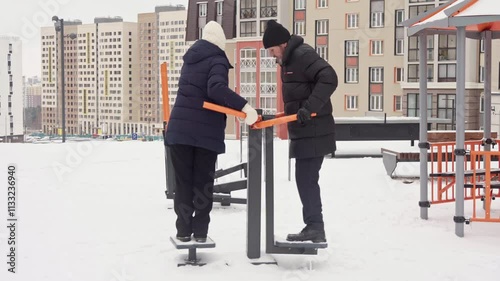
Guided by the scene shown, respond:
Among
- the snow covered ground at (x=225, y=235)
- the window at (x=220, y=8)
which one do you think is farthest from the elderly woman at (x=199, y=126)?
the window at (x=220, y=8)

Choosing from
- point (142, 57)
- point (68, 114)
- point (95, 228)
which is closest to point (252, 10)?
point (95, 228)

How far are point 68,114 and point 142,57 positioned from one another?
2625cm

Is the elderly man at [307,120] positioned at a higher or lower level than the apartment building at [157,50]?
lower

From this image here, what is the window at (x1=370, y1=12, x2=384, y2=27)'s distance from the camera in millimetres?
41969

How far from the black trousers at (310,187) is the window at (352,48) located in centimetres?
3732

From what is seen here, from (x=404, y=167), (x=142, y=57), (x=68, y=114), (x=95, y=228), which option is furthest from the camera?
(x=68, y=114)

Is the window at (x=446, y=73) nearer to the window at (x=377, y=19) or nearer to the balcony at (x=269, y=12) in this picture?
the window at (x=377, y=19)

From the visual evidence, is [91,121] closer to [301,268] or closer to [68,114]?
[68,114]

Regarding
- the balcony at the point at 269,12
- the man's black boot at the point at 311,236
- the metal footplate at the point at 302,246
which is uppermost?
the balcony at the point at 269,12

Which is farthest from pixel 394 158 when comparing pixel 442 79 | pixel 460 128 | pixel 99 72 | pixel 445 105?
pixel 99 72

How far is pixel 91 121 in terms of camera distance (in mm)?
101062

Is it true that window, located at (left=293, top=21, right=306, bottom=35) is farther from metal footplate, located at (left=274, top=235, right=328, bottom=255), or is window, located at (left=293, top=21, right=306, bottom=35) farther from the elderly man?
metal footplate, located at (left=274, top=235, right=328, bottom=255)

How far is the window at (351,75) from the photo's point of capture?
42.3m

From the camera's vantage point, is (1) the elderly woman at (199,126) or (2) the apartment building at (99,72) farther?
(2) the apartment building at (99,72)
